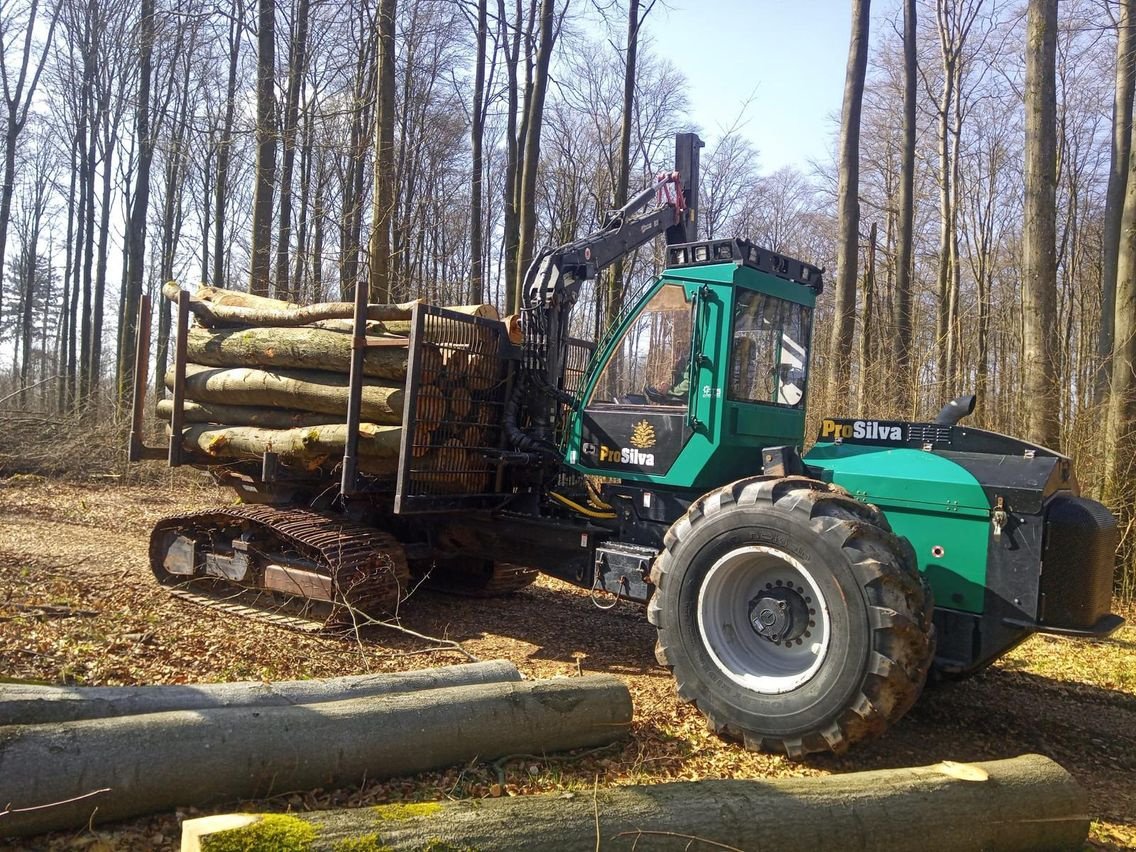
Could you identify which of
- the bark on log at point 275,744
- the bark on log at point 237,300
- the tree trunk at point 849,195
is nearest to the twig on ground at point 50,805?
the bark on log at point 275,744

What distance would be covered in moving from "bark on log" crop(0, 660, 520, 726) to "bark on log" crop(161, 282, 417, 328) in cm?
309

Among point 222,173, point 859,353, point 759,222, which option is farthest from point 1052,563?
point 759,222

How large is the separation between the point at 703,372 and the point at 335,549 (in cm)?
317

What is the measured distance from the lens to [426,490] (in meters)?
6.88

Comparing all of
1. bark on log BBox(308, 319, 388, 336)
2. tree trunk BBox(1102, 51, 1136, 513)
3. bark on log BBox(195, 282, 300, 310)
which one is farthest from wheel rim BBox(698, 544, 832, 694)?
tree trunk BBox(1102, 51, 1136, 513)

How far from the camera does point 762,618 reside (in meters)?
5.00

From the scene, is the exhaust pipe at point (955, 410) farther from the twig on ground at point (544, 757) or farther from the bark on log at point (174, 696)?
the bark on log at point (174, 696)

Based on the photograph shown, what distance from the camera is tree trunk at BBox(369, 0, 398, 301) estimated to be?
474 inches

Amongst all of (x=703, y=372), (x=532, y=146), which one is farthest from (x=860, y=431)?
(x=532, y=146)

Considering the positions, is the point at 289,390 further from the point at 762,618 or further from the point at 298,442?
the point at 762,618

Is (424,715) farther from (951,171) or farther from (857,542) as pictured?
(951,171)

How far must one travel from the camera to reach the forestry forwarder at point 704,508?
468 centimetres

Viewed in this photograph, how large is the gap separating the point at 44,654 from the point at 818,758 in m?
4.55

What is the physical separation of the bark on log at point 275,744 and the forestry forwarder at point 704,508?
3.07ft
